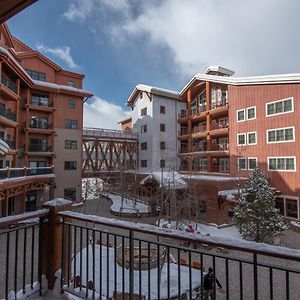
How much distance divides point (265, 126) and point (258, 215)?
995 cm

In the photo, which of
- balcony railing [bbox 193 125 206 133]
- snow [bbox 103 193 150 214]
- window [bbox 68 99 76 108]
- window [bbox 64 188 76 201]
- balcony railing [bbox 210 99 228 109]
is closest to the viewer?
snow [bbox 103 193 150 214]

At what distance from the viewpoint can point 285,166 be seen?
20.4 m

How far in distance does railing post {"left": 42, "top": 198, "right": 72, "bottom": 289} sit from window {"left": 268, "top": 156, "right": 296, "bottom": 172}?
2024 centimetres

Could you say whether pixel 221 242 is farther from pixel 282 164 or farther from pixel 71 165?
pixel 71 165

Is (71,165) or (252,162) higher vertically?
(252,162)

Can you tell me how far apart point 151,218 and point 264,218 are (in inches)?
354

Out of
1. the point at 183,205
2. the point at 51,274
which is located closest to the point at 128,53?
the point at 183,205

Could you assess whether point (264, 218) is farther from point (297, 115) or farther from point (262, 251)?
point (262, 251)

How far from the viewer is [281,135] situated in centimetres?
2077

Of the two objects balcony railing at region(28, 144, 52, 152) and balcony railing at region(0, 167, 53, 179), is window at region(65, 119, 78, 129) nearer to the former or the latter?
balcony railing at region(28, 144, 52, 152)

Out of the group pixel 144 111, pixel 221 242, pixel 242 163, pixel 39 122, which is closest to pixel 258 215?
pixel 242 163

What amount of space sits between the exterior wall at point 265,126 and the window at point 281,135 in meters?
0.26

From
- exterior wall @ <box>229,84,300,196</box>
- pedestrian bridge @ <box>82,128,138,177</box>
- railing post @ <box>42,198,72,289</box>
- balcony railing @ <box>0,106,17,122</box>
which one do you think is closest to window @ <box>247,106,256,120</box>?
exterior wall @ <box>229,84,300,196</box>

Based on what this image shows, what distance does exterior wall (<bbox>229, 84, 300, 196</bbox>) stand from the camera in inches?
779
